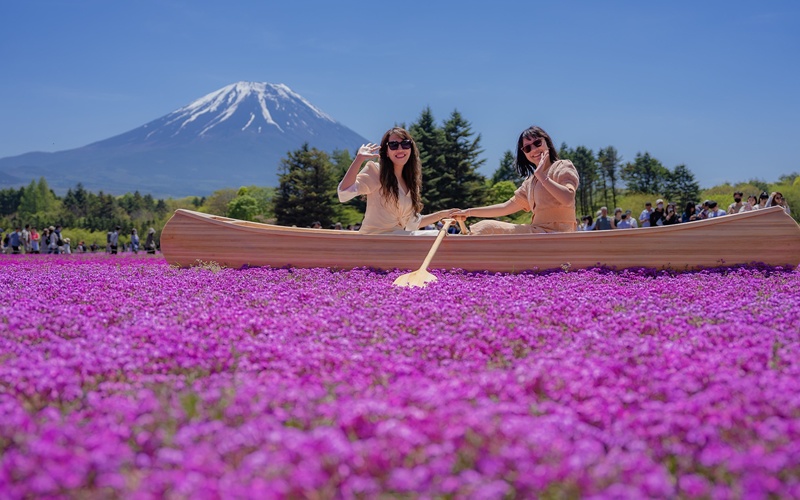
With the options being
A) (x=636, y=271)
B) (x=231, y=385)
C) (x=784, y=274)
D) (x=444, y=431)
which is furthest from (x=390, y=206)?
(x=444, y=431)

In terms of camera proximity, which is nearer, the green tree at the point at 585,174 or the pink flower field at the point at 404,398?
the pink flower field at the point at 404,398

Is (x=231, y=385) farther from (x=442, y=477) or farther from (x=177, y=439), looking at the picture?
(x=442, y=477)

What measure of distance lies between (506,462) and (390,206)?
24.7 ft

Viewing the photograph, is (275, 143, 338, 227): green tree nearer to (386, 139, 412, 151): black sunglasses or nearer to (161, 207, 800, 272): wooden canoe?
(386, 139, 412, 151): black sunglasses

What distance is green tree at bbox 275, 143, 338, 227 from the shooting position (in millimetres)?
56500

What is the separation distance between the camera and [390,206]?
973 cm

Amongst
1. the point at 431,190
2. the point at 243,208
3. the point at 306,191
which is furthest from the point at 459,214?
the point at 243,208

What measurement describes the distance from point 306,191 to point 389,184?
48.3 m

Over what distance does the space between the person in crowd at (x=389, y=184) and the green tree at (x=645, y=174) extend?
86.6 meters

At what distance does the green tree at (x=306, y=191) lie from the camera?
56500mm

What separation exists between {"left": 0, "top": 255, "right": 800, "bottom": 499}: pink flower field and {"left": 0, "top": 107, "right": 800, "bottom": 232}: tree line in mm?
10007

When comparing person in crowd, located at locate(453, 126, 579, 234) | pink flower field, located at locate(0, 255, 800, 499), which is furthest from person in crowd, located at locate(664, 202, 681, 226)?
pink flower field, located at locate(0, 255, 800, 499)

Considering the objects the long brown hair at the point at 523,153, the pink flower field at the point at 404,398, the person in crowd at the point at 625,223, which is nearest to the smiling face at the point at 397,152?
the long brown hair at the point at 523,153

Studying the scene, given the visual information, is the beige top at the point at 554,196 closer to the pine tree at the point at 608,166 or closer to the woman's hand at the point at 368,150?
the woman's hand at the point at 368,150
